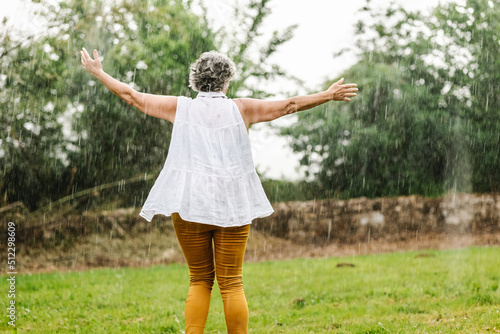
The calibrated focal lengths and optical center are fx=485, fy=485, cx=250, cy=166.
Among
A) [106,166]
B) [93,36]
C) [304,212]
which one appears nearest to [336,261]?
[304,212]

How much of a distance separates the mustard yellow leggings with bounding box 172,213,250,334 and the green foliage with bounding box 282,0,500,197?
774cm

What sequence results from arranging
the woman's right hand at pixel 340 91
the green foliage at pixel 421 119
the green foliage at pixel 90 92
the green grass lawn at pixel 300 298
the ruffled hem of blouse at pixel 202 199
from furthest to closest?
the green foliage at pixel 421 119, the green foliage at pixel 90 92, the green grass lawn at pixel 300 298, the woman's right hand at pixel 340 91, the ruffled hem of blouse at pixel 202 199

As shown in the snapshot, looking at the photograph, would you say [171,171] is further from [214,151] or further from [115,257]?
[115,257]

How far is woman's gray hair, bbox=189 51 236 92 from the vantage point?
263 centimetres

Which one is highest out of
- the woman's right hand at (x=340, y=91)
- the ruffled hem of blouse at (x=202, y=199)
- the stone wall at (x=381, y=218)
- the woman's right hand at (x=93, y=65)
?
the woman's right hand at (x=93, y=65)

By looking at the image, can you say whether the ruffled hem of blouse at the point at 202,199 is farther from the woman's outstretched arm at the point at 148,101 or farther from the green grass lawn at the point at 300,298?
the green grass lawn at the point at 300,298

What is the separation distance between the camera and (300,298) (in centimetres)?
491

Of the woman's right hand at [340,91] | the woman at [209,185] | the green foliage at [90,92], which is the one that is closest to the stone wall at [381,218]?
the green foliage at [90,92]

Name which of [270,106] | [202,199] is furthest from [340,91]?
[202,199]

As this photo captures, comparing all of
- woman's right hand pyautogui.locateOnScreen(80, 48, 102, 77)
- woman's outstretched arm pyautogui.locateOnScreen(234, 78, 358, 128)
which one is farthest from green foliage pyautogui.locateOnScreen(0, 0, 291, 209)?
woman's outstretched arm pyautogui.locateOnScreen(234, 78, 358, 128)

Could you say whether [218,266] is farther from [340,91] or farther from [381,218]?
[381,218]

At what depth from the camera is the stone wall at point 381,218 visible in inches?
395

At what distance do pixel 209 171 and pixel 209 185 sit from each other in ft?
0.24

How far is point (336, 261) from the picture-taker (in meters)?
7.87
